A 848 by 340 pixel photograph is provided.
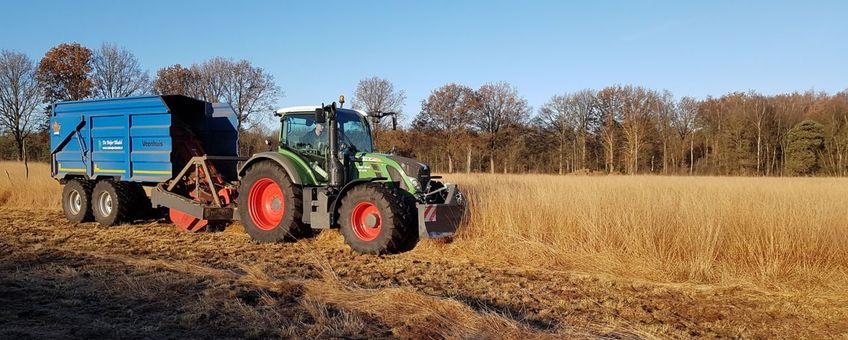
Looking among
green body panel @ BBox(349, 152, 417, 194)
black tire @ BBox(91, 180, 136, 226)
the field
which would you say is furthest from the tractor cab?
black tire @ BBox(91, 180, 136, 226)

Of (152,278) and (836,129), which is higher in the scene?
(836,129)

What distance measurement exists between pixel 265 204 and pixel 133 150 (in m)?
3.07

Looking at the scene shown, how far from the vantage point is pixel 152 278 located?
576 centimetres

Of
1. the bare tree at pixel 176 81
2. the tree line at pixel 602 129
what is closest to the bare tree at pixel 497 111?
the tree line at pixel 602 129

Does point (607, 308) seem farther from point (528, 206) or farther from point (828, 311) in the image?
point (528, 206)

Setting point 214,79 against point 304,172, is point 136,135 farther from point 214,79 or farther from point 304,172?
point 214,79

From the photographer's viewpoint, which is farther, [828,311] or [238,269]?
[238,269]

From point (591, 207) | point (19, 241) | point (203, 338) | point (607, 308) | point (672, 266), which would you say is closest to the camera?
point (203, 338)

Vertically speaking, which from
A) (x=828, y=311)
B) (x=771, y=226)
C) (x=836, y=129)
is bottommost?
(x=828, y=311)

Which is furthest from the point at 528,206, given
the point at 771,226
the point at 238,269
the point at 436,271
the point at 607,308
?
the point at 238,269

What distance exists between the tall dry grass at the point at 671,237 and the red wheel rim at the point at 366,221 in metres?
1.15

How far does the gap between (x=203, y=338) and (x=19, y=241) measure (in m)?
6.36

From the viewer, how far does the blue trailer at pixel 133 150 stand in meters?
10.1

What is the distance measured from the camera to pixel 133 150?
34.2 ft
